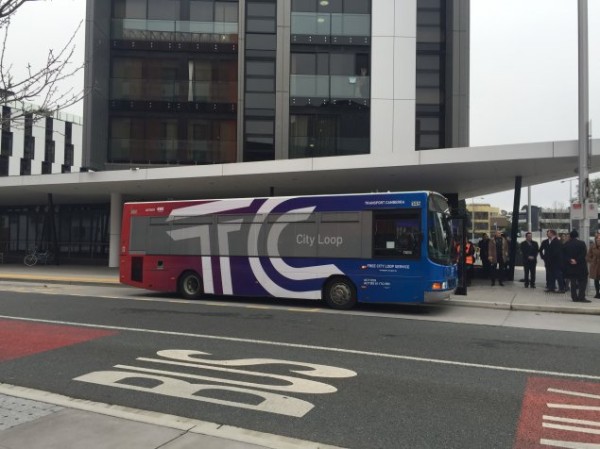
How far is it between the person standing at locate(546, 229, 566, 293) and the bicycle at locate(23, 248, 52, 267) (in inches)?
1025

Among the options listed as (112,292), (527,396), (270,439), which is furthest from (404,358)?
(112,292)

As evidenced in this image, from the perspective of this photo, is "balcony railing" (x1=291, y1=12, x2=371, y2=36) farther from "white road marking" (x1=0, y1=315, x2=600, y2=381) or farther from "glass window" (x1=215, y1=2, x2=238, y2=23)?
"white road marking" (x1=0, y1=315, x2=600, y2=381)

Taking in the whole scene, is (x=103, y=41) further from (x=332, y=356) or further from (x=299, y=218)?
(x=332, y=356)

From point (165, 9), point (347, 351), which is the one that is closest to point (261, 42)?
point (165, 9)

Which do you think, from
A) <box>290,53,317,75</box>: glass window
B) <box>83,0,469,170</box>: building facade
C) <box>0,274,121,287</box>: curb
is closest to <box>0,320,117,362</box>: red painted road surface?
<box>0,274,121,287</box>: curb

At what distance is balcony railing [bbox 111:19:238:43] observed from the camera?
26.8 meters

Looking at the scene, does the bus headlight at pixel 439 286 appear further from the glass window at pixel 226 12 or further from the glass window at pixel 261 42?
the glass window at pixel 226 12

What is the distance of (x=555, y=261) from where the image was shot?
1568cm

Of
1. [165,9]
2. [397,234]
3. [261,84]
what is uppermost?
[165,9]

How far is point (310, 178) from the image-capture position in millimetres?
20250

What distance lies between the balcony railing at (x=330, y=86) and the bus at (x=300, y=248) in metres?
13.1

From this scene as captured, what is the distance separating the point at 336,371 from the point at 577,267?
32.6 ft

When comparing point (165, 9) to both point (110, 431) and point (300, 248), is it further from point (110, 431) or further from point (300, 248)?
point (110, 431)

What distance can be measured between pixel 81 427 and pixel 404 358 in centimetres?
457
